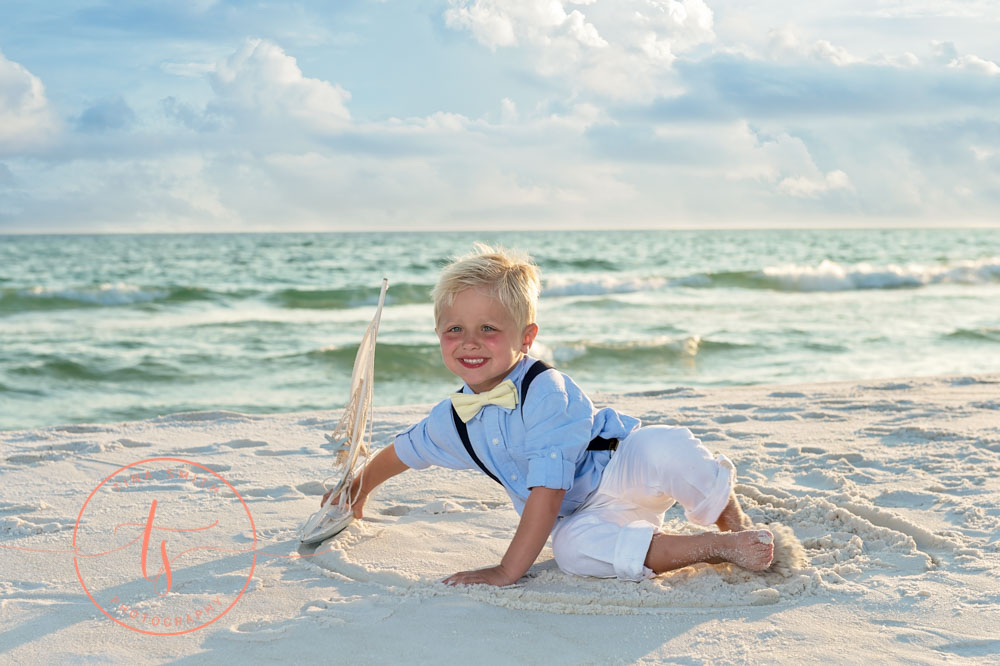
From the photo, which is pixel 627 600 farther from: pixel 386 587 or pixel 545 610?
pixel 386 587

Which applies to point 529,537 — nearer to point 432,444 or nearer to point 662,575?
point 662,575

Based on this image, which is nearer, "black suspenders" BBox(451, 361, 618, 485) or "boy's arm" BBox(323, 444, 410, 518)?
"black suspenders" BBox(451, 361, 618, 485)

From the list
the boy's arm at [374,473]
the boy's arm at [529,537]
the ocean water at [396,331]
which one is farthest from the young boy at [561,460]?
the ocean water at [396,331]

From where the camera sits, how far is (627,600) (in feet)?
7.23

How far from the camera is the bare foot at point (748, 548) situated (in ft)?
7.43

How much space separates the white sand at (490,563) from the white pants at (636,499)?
0.20 feet

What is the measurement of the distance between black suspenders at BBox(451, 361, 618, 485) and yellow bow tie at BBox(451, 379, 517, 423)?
0.03m

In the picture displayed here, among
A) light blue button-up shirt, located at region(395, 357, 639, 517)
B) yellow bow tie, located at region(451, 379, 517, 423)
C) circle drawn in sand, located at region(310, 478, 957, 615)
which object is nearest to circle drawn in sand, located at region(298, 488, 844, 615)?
circle drawn in sand, located at region(310, 478, 957, 615)

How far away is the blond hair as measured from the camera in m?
2.37

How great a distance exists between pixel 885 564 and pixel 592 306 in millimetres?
11975

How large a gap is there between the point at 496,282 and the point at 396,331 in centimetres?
878

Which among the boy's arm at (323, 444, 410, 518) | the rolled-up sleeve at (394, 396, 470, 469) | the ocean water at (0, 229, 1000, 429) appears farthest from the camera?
the ocean water at (0, 229, 1000, 429)

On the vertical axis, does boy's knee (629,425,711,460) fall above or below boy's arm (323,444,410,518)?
above

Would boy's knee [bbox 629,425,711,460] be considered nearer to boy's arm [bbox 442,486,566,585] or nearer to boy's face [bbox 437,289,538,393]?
boy's arm [bbox 442,486,566,585]
